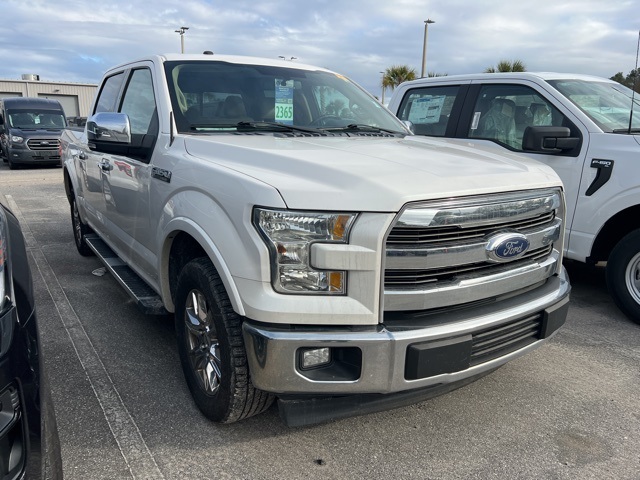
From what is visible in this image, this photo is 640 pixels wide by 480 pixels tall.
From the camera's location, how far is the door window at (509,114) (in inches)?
189

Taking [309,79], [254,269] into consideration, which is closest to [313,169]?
[254,269]

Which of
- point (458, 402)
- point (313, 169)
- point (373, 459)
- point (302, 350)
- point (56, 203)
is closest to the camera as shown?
point (302, 350)

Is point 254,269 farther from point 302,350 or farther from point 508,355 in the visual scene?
point 508,355

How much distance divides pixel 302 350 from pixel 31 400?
0.97m

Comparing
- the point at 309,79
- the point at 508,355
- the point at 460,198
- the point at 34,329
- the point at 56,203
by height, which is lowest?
the point at 56,203

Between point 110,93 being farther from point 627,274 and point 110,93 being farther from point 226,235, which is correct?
point 627,274

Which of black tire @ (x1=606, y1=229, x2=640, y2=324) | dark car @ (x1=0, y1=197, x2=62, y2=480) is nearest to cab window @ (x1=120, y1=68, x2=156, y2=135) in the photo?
dark car @ (x1=0, y1=197, x2=62, y2=480)

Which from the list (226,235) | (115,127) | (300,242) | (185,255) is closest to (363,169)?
(300,242)

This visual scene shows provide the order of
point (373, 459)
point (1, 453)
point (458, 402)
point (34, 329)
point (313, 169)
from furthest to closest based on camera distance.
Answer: point (458, 402) → point (373, 459) → point (313, 169) → point (34, 329) → point (1, 453)

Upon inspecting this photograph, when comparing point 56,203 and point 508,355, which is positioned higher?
point 508,355

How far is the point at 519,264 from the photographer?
104 inches

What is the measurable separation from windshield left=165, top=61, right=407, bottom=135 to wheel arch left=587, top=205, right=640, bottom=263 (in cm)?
189

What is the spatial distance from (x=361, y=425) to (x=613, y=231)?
116 inches

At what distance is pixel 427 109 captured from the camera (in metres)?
5.92
